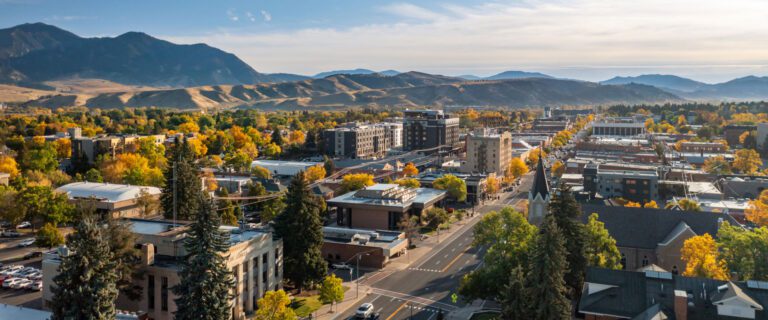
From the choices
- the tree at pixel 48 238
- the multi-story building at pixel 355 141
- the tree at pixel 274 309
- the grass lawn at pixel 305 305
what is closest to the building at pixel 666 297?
the tree at pixel 274 309

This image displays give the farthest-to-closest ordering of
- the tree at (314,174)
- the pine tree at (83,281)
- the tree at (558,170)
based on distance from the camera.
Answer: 1. the tree at (558,170)
2. the tree at (314,174)
3. the pine tree at (83,281)

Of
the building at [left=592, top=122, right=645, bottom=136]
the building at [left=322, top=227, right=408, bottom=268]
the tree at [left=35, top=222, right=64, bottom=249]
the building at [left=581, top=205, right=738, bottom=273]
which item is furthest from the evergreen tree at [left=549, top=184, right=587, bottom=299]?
the building at [left=592, top=122, right=645, bottom=136]

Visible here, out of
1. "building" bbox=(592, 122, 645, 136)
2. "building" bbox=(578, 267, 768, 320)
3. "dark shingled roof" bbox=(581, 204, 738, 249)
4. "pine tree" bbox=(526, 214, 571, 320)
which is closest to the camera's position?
"pine tree" bbox=(526, 214, 571, 320)

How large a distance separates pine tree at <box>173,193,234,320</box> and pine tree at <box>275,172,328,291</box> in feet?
50.4

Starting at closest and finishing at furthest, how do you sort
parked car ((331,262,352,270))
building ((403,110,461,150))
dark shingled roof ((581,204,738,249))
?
dark shingled roof ((581,204,738,249))
parked car ((331,262,352,270))
building ((403,110,461,150))

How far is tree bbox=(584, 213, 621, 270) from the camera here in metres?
46.2

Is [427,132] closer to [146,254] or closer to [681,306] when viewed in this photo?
[146,254]

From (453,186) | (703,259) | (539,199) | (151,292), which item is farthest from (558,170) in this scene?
(151,292)

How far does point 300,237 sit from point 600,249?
24.0 m

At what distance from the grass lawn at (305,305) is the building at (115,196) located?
33.5 meters

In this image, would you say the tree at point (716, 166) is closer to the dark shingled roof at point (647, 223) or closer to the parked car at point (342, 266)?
the dark shingled roof at point (647, 223)

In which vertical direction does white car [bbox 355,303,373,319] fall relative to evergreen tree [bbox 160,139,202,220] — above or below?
below

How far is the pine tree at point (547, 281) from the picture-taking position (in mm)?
33531

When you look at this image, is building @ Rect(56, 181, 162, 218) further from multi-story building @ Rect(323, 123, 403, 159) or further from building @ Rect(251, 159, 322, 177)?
multi-story building @ Rect(323, 123, 403, 159)
